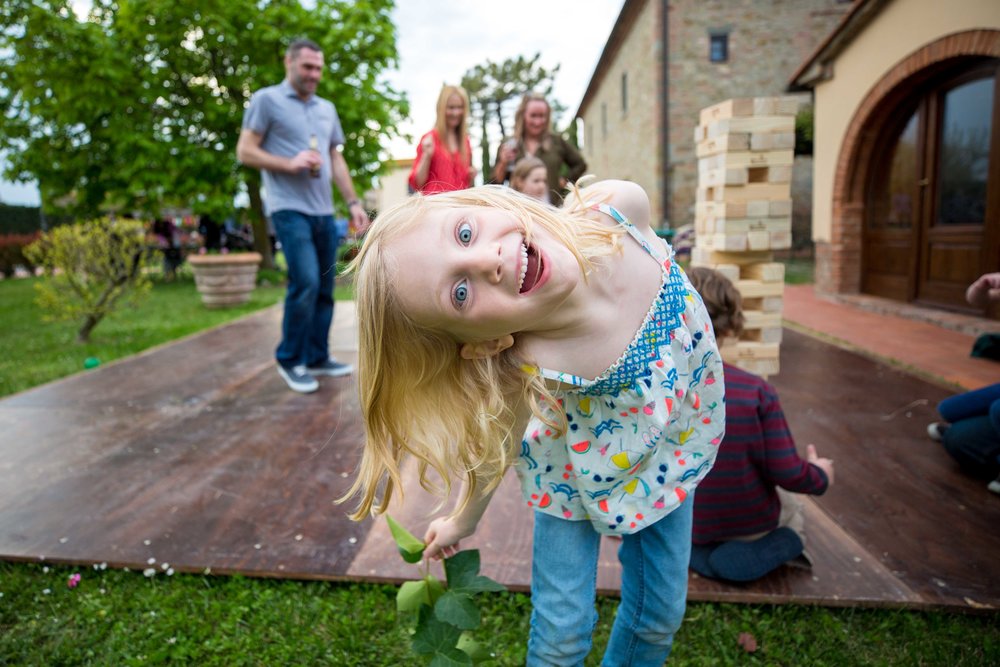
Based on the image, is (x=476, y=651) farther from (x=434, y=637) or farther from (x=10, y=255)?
(x=10, y=255)

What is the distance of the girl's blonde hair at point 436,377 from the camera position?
1086 millimetres

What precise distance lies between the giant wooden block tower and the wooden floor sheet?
1.76 ft

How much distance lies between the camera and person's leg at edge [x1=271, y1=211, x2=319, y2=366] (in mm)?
3754

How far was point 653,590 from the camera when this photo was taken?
136cm

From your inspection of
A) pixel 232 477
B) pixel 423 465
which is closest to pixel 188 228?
pixel 232 477

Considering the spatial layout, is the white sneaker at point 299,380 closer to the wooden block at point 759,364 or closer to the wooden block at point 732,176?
the wooden block at point 759,364

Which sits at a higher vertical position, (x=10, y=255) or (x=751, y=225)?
(x=10, y=255)

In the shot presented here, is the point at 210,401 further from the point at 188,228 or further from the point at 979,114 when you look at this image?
the point at 188,228

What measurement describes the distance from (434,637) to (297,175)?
122 inches

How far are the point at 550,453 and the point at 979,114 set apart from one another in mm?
6392

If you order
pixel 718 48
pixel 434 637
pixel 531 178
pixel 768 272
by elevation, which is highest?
pixel 718 48

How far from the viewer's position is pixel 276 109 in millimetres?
3734

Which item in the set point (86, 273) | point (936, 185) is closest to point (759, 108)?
point (936, 185)

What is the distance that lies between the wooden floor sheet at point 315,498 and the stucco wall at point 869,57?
3642 millimetres
